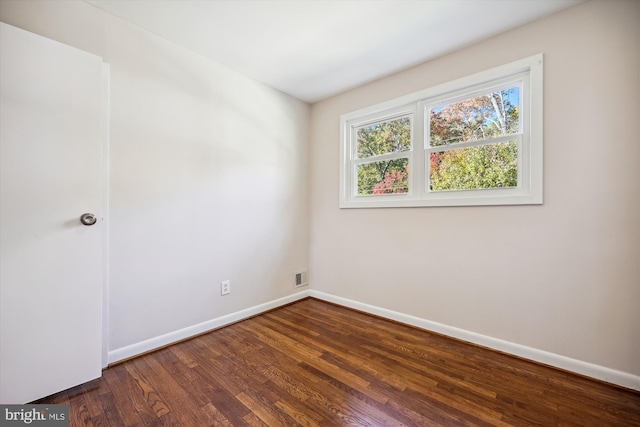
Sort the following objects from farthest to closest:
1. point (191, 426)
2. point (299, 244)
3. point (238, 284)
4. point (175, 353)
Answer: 1. point (299, 244)
2. point (238, 284)
3. point (175, 353)
4. point (191, 426)

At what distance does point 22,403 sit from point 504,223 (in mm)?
3137

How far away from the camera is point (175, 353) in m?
2.00

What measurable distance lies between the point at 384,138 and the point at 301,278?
73.6 inches

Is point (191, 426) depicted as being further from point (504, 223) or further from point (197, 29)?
point (197, 29)

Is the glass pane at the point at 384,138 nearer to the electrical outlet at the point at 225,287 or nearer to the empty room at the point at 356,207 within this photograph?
the empty room at the point at 356,207

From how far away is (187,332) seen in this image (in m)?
2.24

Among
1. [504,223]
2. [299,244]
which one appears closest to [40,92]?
[299,244]

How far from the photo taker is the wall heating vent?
3218 mm

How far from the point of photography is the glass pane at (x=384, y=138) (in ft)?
8.83

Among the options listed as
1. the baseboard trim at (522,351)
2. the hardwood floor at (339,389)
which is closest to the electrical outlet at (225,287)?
the hardwood floor at (339,389)

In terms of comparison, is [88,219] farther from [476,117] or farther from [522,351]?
[522,351]

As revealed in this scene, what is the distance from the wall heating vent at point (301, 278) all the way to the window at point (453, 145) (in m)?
1.01

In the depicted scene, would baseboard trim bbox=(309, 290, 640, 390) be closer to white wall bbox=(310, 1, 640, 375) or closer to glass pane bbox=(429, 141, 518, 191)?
white wall bbox=(310, 1, 640, 375)

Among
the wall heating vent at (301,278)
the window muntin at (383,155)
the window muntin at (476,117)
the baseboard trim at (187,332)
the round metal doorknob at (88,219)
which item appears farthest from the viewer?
the wall heating vent at (301,278)
